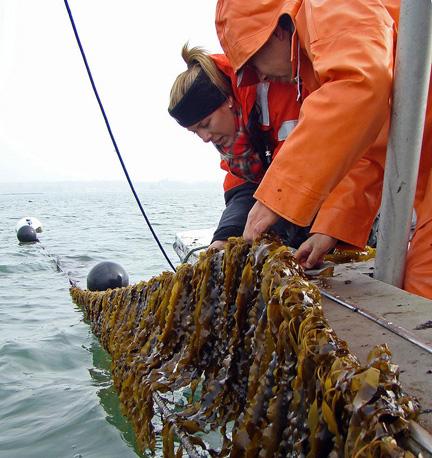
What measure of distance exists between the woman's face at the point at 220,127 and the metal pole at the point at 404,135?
1281 mm

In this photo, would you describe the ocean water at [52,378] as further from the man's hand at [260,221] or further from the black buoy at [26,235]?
the black buoy at [26,235]

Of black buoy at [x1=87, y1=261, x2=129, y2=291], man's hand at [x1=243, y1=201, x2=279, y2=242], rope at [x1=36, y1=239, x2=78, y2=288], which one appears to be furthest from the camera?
rope at [x1=36, y1=239, x2=78, y2=288]

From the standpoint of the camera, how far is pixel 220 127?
3094 mm

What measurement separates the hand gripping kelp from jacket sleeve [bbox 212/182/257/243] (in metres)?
0.69

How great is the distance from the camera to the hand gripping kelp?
97 centimetres

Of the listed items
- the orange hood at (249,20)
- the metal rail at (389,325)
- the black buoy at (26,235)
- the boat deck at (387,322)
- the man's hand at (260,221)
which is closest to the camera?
the boat deck at (387,322)

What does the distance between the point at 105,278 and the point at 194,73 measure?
5.25 metres

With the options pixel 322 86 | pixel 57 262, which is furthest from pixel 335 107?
pixel 57 262

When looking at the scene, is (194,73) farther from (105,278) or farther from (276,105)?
(105,278)

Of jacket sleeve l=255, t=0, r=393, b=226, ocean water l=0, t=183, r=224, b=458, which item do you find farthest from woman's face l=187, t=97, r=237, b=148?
ocean water l=0, t=183, r=224, b=458

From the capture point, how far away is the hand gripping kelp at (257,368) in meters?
0.97

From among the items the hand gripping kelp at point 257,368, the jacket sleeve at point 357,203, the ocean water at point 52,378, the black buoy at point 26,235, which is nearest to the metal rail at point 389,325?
the hand gripping kelp at point 257,368

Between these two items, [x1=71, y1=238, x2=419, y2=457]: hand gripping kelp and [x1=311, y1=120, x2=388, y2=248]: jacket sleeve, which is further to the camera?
[x1=311, y1=120, x2=388, y2=248]: jacket sleeve

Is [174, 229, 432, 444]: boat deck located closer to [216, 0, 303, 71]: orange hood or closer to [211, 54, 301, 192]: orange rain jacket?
[211, 54, 301, 192]: orange rain jacket
